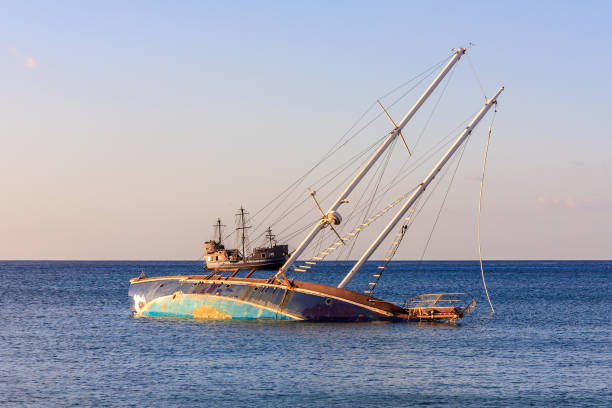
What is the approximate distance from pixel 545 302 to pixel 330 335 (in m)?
54.4

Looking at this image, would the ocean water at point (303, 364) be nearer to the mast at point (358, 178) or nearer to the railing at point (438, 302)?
the railing at point (438, 302)

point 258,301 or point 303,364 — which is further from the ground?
point 258,301

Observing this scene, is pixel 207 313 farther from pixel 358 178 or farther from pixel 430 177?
pixel 430 177

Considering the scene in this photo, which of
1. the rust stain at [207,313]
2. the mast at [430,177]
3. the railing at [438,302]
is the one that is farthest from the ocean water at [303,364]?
the mast at [430,177]

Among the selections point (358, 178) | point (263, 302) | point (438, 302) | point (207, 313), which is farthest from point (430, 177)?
point (438, 302)

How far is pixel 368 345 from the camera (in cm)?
4716

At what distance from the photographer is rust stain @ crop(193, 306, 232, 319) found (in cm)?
5907

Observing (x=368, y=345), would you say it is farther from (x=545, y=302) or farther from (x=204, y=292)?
(x=545, y=302)

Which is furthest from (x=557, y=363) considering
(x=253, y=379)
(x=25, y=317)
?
(x=25, y=317)

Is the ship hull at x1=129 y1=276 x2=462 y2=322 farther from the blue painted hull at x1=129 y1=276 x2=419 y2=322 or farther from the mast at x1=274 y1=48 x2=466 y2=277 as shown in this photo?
the mast at x1=274 y1=48 x2=466 y2=277

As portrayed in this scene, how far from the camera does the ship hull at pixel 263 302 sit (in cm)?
5456

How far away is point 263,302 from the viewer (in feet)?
185

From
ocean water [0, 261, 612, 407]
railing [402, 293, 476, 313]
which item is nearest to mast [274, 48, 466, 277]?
ocean water [0, 261, 612, 407]

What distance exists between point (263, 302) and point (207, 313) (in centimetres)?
571
